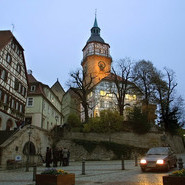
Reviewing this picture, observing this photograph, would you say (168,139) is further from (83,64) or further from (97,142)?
(83,64)

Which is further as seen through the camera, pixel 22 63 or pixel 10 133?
pixel 22 63

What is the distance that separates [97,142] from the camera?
31984 millimetres

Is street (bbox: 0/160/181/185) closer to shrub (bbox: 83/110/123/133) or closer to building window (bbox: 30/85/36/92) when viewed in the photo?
shrub (bbox: 83/110/123/133)

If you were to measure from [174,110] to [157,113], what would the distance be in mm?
3006

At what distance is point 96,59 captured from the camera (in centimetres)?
6756

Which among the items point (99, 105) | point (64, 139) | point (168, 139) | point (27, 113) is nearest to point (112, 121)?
point (64, 139)

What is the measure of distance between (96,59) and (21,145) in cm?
4689

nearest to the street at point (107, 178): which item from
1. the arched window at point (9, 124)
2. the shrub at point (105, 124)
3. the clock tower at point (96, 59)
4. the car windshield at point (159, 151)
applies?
the car windshield at point (159, 151)

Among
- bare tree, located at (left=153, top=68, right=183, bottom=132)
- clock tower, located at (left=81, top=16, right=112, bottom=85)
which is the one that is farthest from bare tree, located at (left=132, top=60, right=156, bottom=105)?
clock tower, located at (left=81, top=16, right=112, bottom=85)

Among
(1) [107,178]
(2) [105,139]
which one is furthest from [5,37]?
(1) [107,178]

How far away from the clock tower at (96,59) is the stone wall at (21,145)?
3873 cm

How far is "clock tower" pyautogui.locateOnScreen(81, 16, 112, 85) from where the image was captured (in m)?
66.2

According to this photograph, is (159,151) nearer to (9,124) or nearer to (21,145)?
(21,145)

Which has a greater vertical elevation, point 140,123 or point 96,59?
point 96,59
